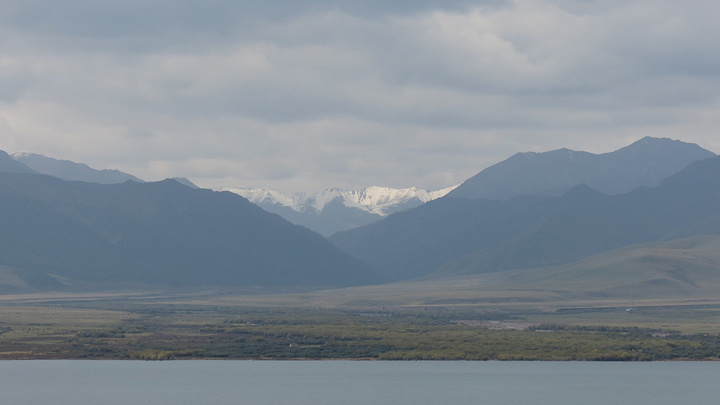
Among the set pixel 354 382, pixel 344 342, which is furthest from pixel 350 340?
pixel 354 382

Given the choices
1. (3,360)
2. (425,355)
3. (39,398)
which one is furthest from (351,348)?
(39,398)

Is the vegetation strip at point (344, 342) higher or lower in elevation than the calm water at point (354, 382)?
higher

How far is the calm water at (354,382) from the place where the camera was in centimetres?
9675

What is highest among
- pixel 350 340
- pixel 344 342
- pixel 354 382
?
pixel 350 340

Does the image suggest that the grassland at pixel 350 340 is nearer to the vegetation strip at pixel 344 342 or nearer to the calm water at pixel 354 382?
the vegetation strip at pixel 344 342

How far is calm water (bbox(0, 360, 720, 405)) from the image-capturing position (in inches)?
3809

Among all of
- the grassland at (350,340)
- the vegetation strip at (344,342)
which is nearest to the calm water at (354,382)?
the vegetation strip at (344,342)

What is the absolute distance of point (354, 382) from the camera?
108m

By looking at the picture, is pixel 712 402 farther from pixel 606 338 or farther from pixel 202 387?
pixel 606 338

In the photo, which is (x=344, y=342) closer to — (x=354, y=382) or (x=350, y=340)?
(x=350, y=340)

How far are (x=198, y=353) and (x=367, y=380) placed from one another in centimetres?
3231

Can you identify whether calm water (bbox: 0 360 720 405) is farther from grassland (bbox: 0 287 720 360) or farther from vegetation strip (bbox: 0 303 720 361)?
grassland (bbox: 0 287 720 360)

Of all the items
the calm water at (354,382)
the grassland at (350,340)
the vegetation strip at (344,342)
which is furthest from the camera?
the grassland at (350,340)

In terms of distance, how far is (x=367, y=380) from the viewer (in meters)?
110
